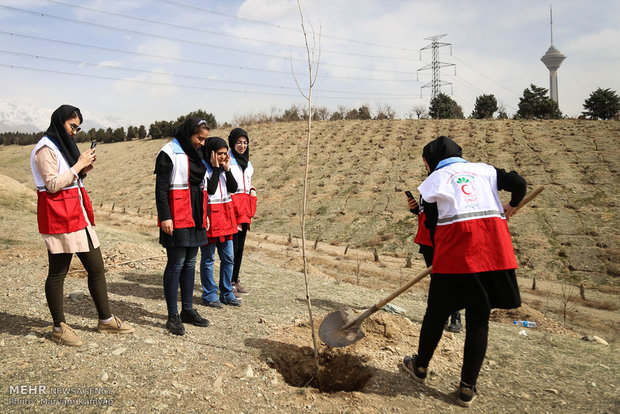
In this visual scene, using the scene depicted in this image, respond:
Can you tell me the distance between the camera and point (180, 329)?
3.60 m

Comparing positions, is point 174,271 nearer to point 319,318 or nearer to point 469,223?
point 319,318

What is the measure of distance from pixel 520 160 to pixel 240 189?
16749 mm

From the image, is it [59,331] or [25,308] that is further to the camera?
[25,308]

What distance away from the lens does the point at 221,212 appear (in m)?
4.36

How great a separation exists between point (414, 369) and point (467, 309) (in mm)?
732

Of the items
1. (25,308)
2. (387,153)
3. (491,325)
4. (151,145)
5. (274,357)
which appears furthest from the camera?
(151,145)

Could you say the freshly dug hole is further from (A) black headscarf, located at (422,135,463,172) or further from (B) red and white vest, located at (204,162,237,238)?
(A) black headscarf, located at (422,135,463,172)

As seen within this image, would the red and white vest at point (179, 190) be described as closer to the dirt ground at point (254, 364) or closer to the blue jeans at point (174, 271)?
the blue jeans at point (174, 271)

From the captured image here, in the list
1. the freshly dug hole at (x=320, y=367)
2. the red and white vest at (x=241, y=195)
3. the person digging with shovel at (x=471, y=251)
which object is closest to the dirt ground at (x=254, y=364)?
the freshly dug hole at (x=320, y=367)

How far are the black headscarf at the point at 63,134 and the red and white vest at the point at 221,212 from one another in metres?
1.26

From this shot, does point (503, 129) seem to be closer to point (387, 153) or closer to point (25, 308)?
point (387, 153)

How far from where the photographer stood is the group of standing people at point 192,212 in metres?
3.56

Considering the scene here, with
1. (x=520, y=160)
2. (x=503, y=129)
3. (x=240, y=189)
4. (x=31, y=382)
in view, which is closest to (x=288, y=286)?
(x=240, y=189)

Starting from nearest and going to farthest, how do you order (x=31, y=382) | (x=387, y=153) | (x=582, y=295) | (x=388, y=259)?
(x=31, y=382) → (x=582, y=295) → (x=388, y=259) → (x=387, y=153)
